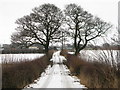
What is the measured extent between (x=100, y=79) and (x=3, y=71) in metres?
4.31

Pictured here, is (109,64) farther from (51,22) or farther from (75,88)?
(51,22)

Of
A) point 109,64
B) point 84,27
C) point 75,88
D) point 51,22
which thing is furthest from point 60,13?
point 109,64

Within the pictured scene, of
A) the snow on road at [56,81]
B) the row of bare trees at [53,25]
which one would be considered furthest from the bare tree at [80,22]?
the snow on road at [56,81]

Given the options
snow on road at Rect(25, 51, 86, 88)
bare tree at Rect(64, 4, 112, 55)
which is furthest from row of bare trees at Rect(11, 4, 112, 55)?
snow on road at Rect(25, 51, 86, 88)

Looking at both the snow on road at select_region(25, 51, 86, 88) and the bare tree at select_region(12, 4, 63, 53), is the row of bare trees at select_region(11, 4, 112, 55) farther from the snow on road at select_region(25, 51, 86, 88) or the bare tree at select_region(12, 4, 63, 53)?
the snow on road at select_region(25, 51, 86, 88)

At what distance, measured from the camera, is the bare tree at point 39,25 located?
4128 cm

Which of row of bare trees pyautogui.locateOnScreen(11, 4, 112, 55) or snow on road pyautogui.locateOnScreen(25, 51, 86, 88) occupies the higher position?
row of bare trees pyautogui.locateOnScreen(11, 4, 112, 55)

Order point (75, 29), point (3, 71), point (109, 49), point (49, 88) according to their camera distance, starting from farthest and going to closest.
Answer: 1. point (75, 29)
2. point (49, 88)
3. point (3, 71)
4. point (109, 49)

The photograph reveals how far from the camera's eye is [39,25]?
4184 cm

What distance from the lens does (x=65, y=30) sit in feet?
136

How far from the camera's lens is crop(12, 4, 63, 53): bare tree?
135ft

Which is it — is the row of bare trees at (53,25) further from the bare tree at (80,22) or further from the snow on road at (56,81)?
the snow on road at (56,81)

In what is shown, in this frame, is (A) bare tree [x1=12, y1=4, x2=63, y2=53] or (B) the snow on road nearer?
(B) the snow on road

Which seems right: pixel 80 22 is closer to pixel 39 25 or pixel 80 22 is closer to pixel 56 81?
pixel 39 25
